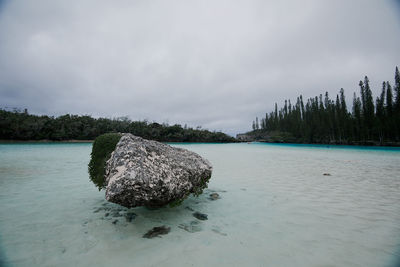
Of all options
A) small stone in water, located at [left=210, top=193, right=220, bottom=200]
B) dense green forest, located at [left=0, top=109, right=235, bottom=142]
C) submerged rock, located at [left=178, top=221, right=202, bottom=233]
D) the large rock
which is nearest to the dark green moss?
the large rock

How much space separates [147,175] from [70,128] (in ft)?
201

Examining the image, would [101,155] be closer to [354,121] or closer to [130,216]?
[130,216]

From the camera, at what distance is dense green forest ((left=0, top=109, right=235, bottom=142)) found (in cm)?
4175

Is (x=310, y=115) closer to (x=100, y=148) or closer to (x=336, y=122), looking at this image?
(x=336, y=122)

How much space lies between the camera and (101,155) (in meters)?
4.35

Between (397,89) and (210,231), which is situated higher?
(397,89)

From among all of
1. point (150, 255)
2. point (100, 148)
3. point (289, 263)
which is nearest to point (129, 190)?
point (150, 255)

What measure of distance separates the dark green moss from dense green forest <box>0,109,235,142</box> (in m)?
56.0

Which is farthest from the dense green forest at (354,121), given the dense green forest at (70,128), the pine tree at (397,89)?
the dense green forest at (70,128)

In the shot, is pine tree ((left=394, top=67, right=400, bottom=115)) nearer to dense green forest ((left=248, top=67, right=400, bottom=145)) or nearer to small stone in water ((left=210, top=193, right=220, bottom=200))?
dense green forest ((left=248, top=67, right=400, bottom=145))

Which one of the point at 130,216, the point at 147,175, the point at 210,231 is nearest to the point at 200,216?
the point at 210,231

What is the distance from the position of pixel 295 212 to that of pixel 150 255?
137 inches

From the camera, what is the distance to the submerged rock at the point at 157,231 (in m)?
3.01

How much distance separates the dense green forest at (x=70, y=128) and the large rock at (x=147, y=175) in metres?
57.6
